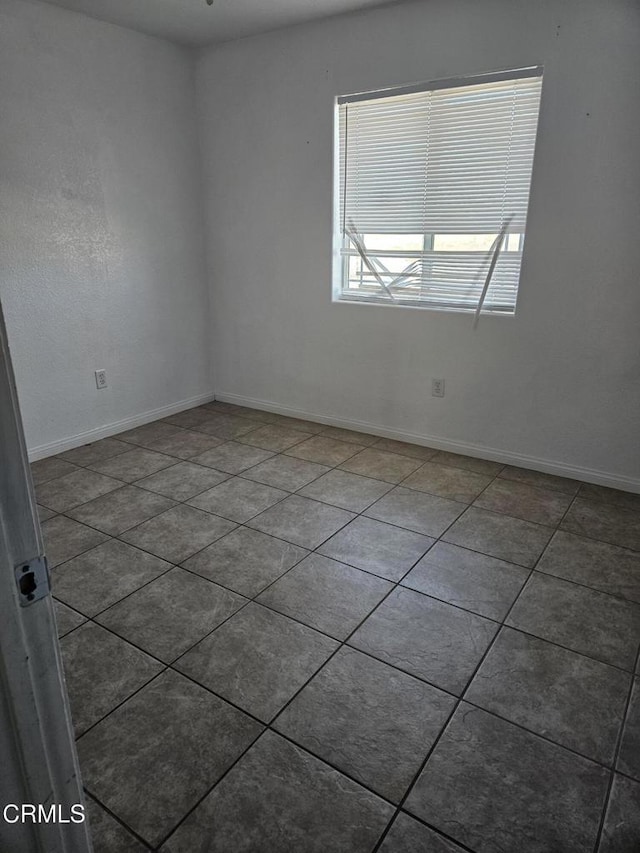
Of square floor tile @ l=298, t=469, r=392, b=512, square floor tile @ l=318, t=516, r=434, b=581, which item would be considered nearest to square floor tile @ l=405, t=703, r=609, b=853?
square floor tile @ l=318, t=516, r=434, b=581

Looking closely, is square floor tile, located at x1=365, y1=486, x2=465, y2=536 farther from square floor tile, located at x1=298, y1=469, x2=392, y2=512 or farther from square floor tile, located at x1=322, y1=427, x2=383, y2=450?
square floor tile, located at x1=322, y1=427, x2=383, y2=450

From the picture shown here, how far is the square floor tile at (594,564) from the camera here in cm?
208

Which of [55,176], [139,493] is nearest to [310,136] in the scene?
[55,176]

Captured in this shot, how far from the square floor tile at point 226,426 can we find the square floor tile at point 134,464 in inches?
17.8

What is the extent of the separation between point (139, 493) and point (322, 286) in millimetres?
1734

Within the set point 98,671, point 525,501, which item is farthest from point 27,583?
point 525,501

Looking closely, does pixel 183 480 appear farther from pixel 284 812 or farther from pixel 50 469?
pixel 284 812

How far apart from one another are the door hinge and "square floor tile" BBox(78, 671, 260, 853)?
0.90 m

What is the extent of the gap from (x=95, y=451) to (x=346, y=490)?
160 cm

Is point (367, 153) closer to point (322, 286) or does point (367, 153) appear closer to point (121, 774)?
point (322, 286)

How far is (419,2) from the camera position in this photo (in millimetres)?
2775

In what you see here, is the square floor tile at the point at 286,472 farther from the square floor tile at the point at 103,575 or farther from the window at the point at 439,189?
the window at the point at 439,189

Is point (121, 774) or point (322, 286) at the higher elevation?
point (322, 286)

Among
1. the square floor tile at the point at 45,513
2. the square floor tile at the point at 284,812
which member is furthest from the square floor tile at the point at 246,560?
the square floor tile at the point at 45,513
